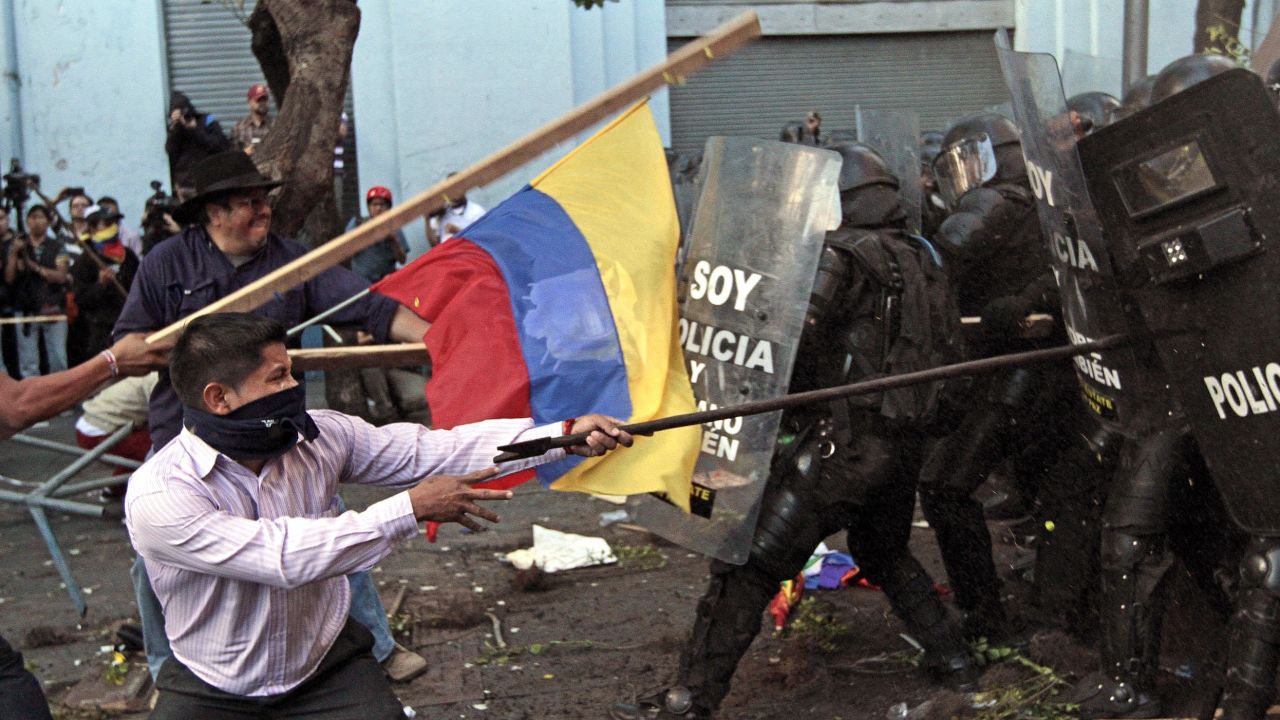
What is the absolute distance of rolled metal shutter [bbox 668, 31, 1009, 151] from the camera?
16141mm

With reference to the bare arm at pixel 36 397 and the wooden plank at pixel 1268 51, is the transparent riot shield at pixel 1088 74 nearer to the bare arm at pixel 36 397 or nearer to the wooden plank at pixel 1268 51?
the wooden plank at pixel 1268 51

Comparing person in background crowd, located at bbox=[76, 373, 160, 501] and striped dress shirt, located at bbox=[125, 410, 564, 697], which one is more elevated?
striped dress shirt, located at bbox=[125, 410, 564, 697]

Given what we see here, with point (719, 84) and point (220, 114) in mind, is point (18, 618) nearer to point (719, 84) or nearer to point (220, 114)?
point (220, 114)

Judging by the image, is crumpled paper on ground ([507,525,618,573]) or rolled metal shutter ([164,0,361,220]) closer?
crumpled paper on ground ([507,525,618,573])

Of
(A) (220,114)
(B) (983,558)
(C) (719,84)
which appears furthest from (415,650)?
(C) (719,84)

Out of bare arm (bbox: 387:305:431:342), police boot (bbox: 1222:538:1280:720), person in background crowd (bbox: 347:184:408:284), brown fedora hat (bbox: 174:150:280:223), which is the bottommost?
person in background crowd (bbox: 347:184:408:284)

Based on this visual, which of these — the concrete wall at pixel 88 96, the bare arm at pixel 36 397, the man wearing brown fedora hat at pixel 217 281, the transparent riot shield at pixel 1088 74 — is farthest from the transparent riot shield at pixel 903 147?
the concrete wall at pixel 88 96

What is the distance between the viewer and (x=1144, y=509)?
Answer: 13.7 feet

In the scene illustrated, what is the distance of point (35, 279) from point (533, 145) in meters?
9.87

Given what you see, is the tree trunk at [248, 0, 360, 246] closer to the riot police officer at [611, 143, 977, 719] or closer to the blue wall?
the riot police officer at [611, 143, 977, 719]

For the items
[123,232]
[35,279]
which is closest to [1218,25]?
[123,232]

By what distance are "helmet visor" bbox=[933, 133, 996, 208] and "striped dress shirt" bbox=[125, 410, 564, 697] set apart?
9.80 feet

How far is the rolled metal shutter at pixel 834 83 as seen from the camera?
16141 millimetres

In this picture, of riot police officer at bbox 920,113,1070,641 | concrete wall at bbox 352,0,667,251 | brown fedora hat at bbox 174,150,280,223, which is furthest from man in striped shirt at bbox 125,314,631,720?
concrete wall at bbox 352,0,667,251
